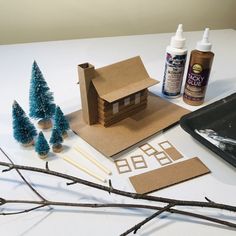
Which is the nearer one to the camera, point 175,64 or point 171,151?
Answer: point 171,151

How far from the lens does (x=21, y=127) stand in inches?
18.3

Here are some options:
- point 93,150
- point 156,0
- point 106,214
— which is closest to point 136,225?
point 106,214

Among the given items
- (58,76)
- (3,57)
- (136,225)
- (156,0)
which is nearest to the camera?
(136,225)

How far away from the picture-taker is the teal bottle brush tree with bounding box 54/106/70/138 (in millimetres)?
489

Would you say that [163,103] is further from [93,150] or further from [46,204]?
[46,204]

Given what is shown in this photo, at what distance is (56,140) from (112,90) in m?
0.15

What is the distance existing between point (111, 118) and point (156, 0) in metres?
1.00

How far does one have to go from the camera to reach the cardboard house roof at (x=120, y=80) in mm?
488

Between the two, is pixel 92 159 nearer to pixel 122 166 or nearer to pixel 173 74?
pixel 122 166

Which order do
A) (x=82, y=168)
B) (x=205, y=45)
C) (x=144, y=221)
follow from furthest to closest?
(x=205, y=45) < (x=82, y=168) < (x=144, y=221)

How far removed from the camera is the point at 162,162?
0.45m

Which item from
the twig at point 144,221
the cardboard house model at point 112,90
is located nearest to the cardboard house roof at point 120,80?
the cardboard house model at point 112,90

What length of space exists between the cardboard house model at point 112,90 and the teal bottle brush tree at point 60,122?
52mm

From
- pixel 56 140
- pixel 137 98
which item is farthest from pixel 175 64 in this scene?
pixel 56 140
